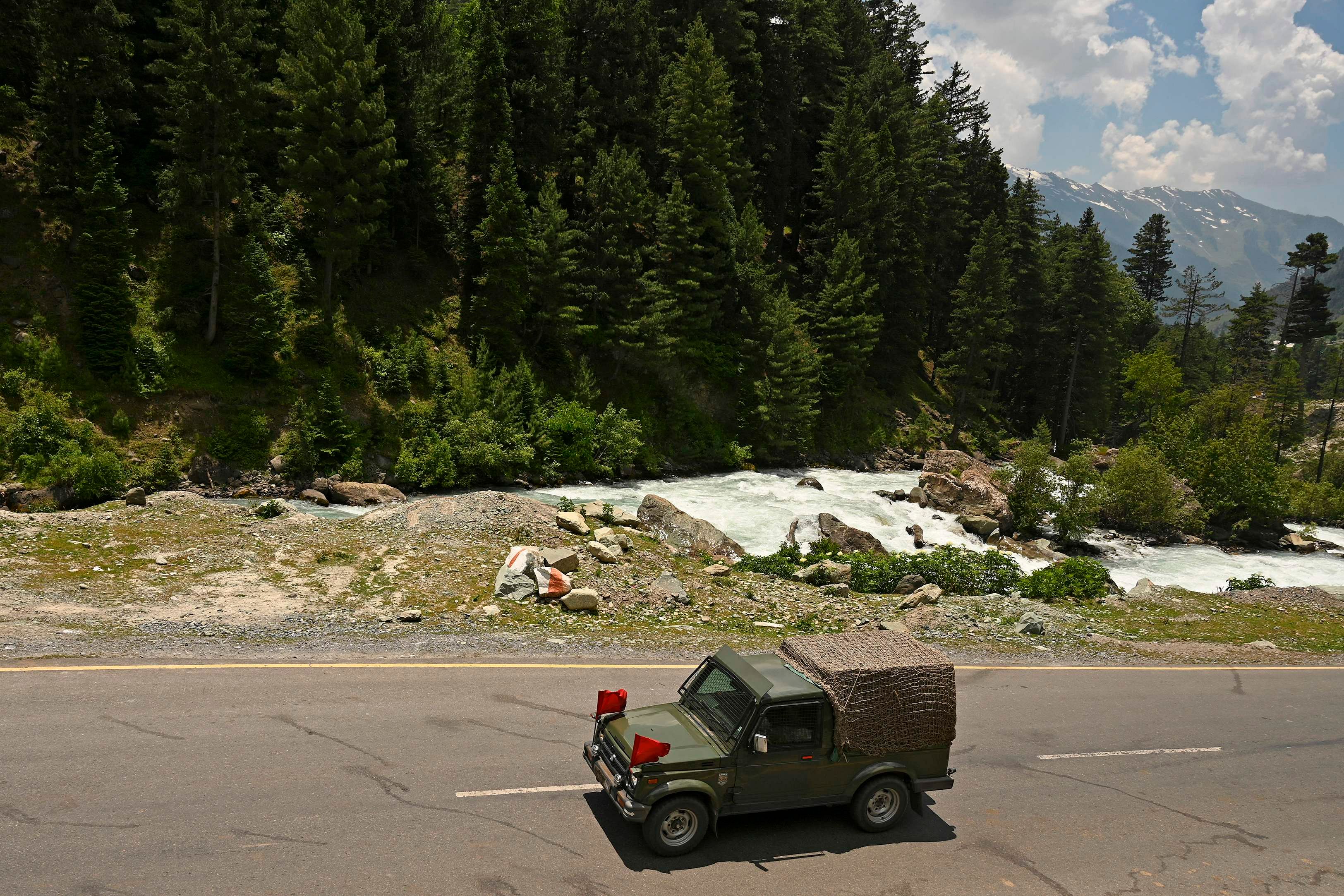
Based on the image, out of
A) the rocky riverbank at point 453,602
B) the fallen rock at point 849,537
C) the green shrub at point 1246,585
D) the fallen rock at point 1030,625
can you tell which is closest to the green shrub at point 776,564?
the rocky riverbank at point 453,602

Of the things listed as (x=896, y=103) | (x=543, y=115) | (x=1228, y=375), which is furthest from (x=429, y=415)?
(x=1228, y=375)

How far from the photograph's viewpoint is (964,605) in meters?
20.7

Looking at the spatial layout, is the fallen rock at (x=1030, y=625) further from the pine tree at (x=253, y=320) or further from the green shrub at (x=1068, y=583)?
the pine tree at (x=253, y=320)

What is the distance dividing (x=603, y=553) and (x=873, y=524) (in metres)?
19.9

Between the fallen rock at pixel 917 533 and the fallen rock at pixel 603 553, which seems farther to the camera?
the fallen rock at pixel 917 533

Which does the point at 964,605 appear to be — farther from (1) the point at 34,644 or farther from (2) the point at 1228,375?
(2) the point at 1228,375

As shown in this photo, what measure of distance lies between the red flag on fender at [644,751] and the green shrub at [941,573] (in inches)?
598

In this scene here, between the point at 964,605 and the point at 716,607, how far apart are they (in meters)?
7.45

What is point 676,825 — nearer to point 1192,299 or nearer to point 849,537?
point 849,537

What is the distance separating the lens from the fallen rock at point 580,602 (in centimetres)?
1656

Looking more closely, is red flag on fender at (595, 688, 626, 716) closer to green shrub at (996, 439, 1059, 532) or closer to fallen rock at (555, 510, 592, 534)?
fallen rock at (555, 510, 592, 534)

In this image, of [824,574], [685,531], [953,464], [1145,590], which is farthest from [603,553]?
[953,464]

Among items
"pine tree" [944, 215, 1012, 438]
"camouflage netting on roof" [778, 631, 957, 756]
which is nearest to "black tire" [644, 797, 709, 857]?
"camouflage netting on roof" [778, 631, 957, 756]

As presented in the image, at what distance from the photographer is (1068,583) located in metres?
23.5
